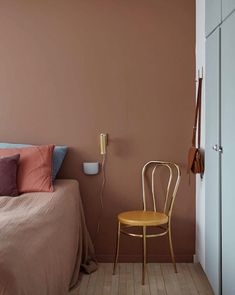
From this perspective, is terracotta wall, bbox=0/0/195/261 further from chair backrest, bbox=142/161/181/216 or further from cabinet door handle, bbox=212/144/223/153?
cabinet door handle, bbox=212/144/223/153

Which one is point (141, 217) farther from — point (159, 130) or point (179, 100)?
point (179, 100)

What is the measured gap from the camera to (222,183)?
2.60m

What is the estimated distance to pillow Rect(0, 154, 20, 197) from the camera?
122 inches

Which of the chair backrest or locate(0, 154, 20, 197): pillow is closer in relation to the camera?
locate(0, 154, 20, 197): pillow

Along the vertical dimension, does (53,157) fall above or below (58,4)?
below

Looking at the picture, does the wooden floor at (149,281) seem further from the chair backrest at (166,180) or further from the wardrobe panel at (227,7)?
the wardrobe panel at (227,7)

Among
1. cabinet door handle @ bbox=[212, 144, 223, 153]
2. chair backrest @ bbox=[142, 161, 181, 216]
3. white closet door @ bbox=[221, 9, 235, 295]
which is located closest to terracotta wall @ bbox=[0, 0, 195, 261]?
chair backrest @ bbox=[142, 161, 181, 216]

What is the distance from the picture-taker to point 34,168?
3.29 meters

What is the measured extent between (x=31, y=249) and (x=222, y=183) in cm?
126

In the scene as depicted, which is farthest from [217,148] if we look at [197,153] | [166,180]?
[166,180]

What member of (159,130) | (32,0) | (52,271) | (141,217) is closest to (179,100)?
(159,130)

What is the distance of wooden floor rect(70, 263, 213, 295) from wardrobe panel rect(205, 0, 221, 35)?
1.89 m

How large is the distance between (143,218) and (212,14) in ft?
5.29

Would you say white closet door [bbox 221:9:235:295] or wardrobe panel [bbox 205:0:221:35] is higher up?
wardrobe panel [bbox 205:0:221:35]
